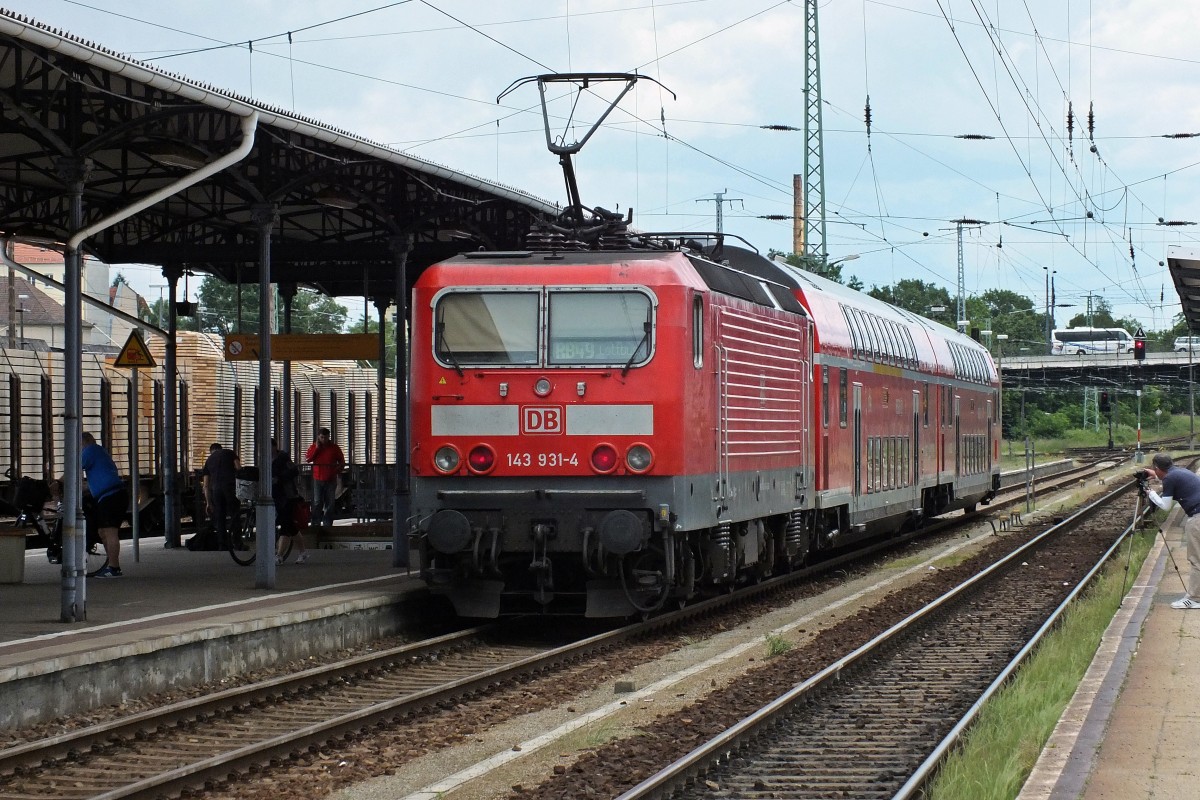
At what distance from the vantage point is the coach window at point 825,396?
1848 centimetres

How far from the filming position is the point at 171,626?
39.6ft

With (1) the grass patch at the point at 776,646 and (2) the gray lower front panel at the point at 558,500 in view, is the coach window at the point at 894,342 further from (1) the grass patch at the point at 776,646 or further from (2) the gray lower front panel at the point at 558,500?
(1) the grass patch at the point at 776,646

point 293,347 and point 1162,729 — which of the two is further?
point 293,347

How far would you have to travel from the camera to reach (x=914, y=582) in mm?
19703

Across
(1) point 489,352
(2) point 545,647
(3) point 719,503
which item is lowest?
(2) point 545,647

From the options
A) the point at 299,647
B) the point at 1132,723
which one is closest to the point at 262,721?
the point at 299,647

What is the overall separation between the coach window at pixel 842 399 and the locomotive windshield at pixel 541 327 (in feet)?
20.7

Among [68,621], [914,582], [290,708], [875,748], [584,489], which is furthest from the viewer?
[914,582]

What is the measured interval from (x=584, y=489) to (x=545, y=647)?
1.51 meters

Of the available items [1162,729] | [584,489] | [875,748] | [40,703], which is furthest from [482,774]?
[584,489]

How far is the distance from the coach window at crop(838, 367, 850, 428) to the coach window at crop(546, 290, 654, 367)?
20.7ft

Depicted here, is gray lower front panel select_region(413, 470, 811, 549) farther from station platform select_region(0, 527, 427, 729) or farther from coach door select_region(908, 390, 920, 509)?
coach door select_region(908, 390, 920, 509)

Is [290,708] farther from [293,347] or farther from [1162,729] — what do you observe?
[293,347]

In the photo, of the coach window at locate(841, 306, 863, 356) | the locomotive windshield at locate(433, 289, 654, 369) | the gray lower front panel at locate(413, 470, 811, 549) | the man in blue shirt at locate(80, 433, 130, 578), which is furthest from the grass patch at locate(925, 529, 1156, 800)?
the man in blue shirt at locate(80, 433, 130, 578)
